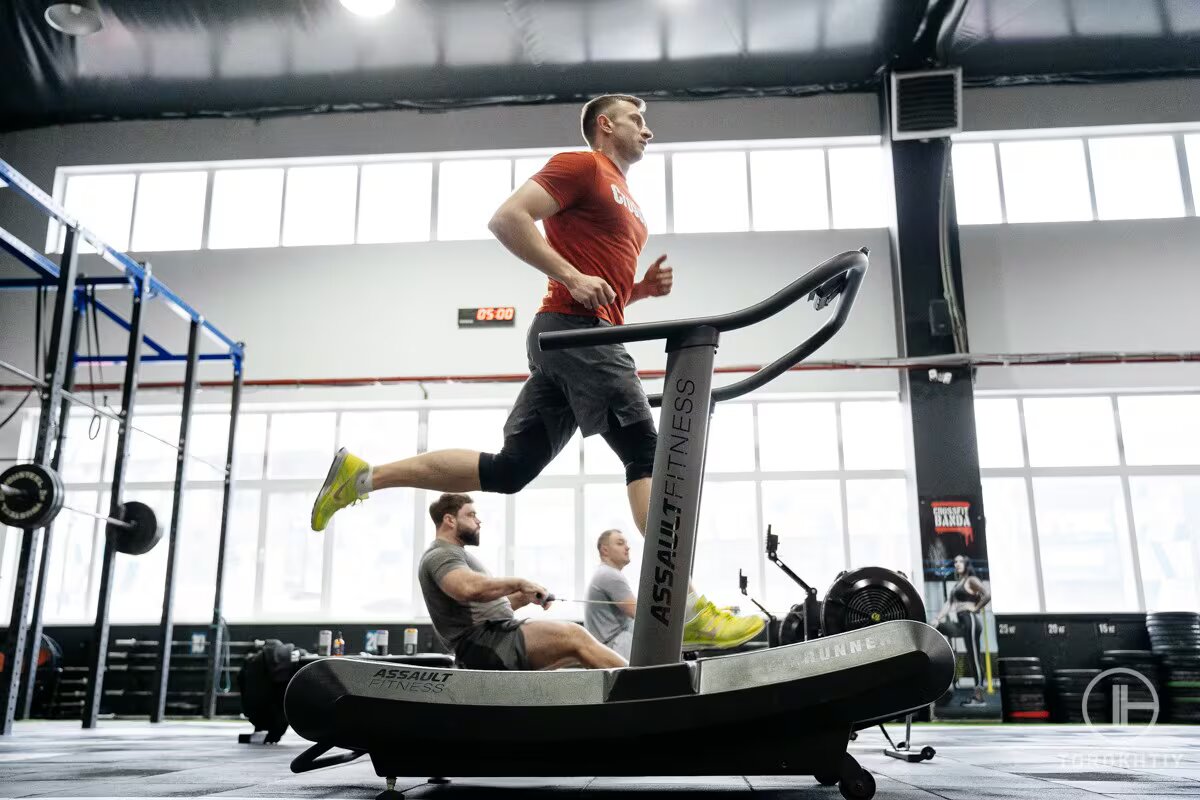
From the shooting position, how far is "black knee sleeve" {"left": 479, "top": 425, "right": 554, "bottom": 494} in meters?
1.86

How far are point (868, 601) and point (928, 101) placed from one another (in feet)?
22.8

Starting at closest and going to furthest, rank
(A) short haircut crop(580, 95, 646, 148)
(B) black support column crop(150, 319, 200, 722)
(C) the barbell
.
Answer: (A) short haircut crop(580, 95, 646, 148) < (C) the barbell < (B) black support column crop(150, 319, 200, 722)

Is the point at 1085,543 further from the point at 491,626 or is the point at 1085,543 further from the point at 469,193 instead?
the point at 491,626

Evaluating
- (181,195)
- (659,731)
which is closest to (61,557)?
(181,195)

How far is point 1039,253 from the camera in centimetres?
843

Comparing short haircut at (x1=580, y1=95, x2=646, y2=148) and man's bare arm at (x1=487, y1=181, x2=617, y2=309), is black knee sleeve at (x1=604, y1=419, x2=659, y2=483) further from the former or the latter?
short haircut at (x1=580, y1=95, x2=646, y2=148)

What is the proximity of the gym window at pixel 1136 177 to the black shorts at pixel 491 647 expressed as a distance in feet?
27.0

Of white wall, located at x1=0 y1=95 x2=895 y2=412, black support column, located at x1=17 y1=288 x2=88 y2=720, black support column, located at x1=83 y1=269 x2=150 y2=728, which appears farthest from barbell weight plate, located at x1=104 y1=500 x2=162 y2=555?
white wall, located at x1=0 y1=95 x2=895 y2=412

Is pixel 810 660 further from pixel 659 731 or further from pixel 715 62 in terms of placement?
pixel 715 62

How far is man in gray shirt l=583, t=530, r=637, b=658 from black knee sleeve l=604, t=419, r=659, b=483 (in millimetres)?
2641

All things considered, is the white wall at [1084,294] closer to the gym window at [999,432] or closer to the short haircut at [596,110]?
A: the gym window at [999,432]

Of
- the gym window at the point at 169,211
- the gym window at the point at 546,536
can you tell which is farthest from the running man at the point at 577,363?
the gym window at the point at 169,211

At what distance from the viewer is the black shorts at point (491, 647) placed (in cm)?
284

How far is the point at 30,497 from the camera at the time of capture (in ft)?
13.9
